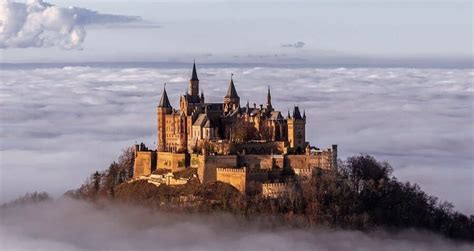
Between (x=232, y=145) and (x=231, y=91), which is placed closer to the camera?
(x=232, y=145)

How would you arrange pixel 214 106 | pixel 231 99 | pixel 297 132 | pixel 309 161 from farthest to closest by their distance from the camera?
pixel 231 99 < pixel 214 106 < pixel 297 132 < pixel 309 161

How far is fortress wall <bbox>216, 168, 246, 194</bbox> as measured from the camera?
104m

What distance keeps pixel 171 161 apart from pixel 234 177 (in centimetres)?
692

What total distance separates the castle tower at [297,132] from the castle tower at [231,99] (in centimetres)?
549

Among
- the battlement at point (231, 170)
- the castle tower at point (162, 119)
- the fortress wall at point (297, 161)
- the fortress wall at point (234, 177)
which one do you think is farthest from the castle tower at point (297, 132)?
the castle tower at point (162, 119)

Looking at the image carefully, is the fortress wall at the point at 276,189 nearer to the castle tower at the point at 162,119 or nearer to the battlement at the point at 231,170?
the battlement at the point at 231,170

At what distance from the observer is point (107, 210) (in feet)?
364

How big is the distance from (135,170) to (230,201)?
1139 centimetres

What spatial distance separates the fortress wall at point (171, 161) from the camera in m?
109

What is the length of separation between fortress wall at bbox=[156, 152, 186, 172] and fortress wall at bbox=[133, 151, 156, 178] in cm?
51

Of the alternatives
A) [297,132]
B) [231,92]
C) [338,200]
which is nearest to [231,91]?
[231,92]

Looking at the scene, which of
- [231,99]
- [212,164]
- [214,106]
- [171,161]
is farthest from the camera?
[231,99]

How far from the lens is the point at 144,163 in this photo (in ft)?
368

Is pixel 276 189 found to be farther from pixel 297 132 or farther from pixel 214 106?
pixel 214 106
